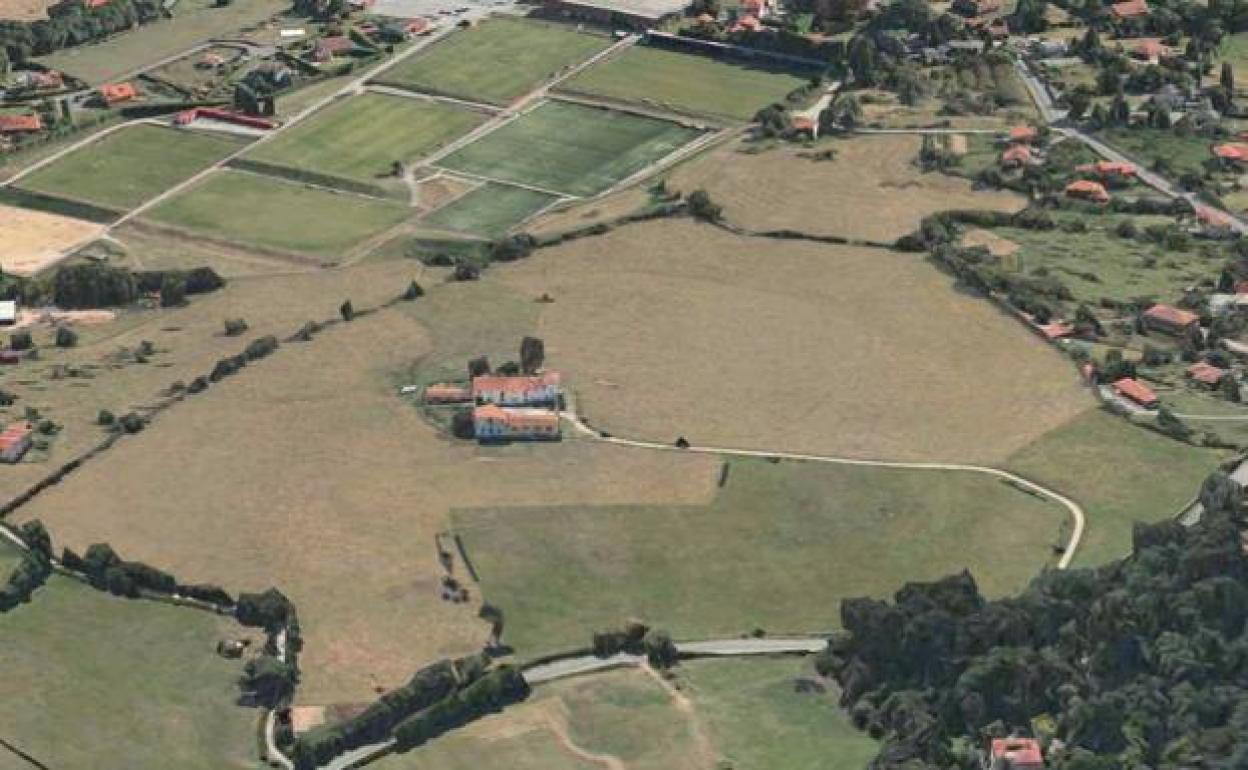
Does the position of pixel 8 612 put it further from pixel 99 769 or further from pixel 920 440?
pixel 920 440

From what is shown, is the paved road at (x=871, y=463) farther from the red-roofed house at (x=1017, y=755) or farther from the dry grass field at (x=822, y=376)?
the red-roofed house at (x=1017, y=755)

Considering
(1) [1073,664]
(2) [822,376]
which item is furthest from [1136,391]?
→ (1) [1073,664]

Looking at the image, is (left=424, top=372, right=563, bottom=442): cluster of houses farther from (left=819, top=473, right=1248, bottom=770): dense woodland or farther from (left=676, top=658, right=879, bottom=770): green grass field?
(left=819, top=473, right=1248, bottom=770): dense woodland

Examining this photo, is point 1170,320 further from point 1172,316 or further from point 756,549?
point 756,549

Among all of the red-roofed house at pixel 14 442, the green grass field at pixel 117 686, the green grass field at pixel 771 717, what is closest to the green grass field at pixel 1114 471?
the green grass field at pixel 771 717

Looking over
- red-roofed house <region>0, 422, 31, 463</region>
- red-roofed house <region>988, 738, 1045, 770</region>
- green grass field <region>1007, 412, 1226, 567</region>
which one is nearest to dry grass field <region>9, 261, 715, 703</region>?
red-roofed house <region>0, 422, 31, 463</region>
